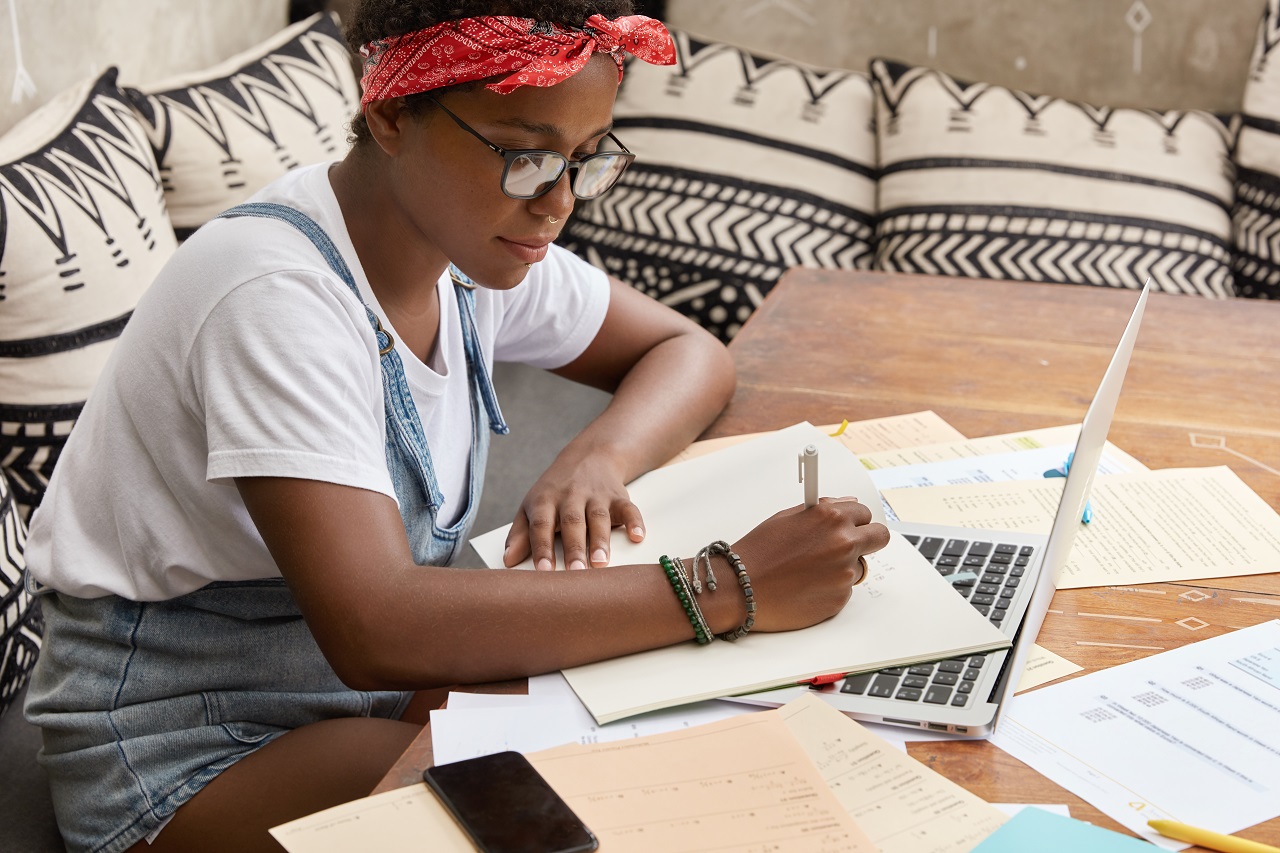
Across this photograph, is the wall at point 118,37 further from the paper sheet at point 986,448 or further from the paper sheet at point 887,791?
the paper sheet at point 887,791

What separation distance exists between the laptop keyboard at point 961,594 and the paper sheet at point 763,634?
12 millimetres

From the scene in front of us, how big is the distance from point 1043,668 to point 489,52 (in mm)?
632

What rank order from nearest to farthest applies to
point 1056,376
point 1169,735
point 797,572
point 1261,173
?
point 1169,735 → point 797,572 → point 1056,376 → point 1261,173

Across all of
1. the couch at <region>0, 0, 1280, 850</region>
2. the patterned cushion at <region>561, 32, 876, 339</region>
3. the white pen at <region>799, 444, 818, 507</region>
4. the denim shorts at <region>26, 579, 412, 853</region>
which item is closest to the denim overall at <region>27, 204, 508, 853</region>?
the denim shorts at <region>26, 579, 412, 853</region>

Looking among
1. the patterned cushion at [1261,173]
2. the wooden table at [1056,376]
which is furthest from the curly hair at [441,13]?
the patterned cushion at [1261,173]

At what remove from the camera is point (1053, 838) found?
2.36ft

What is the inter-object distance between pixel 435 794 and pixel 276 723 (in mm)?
399

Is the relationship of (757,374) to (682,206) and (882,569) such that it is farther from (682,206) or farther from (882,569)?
(682,206)

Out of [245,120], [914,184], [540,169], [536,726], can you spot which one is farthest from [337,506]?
[914,184]

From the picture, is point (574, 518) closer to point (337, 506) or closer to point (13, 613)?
point (337, 506)

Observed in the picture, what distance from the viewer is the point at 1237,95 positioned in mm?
2582

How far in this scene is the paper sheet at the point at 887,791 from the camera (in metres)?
0.72

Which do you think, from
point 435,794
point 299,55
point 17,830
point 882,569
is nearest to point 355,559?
point 435,794

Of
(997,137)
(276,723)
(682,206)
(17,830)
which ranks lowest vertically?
(17,830)
